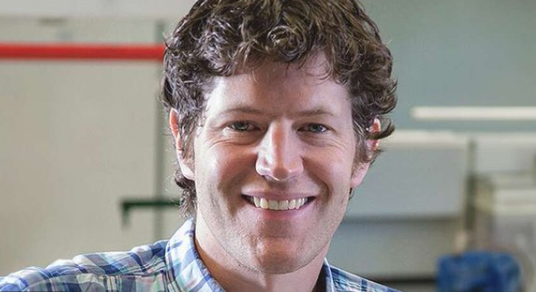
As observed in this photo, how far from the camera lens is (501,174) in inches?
152

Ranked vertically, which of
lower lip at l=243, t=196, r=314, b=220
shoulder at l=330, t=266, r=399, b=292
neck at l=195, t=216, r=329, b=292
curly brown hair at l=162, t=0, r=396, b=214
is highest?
curly brown hair at l=162, t=0, r=396, b=214

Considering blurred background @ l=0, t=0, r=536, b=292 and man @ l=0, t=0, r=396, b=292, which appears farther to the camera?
blurred background @ l=0, t=0, r=536, b=292

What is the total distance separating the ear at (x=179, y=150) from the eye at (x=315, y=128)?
0.18 meters

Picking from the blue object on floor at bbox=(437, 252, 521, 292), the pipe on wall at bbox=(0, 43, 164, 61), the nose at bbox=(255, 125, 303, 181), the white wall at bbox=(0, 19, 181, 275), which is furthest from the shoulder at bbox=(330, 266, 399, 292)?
the blue object on floor at bbox=(437, 252, 521, 292)

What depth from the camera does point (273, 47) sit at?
1.03m

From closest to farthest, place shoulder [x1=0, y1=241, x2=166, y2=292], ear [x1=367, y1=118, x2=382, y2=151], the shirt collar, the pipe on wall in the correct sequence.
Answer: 1. shoulder [x1=0, y1=241, x2=166, y2=292]
2. the shirt collar
3. ear [x1=367, y1=118, x2=382, y2=151]
4. the pipe on wall

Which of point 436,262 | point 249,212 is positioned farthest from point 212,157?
point 436,262

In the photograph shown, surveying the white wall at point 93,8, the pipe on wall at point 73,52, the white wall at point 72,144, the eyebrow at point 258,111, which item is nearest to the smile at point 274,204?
the eyebrow at point 258,111

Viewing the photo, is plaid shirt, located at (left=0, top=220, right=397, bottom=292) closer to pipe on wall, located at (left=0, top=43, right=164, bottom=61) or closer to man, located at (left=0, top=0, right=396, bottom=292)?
man, located at (left=0, top=0, right=396, bottom=292)

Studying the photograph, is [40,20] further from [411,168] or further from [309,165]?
[309,165]

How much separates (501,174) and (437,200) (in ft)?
0.99

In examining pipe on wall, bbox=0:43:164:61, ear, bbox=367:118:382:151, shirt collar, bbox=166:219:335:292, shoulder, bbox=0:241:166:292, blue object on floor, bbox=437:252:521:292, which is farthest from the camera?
blue object on floor, bbox=437:252:521:292

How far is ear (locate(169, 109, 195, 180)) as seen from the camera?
1.15 meters

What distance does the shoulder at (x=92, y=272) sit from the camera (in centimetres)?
99
